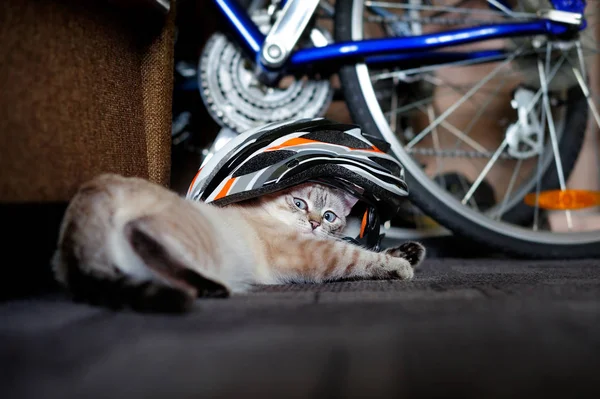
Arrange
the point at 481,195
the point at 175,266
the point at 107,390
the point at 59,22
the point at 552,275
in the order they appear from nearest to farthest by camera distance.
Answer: the point at 107,390 < the point at 175,266 < the point at 59,22 < the point at 552,275 < the point at 481,195

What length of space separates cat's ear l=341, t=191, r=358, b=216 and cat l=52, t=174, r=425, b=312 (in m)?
0.22

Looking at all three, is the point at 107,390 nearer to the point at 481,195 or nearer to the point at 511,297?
the point at 511,297

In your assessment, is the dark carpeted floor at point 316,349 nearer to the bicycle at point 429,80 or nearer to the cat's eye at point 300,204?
the cat's eye at point 300,204

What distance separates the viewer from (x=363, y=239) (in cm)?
113

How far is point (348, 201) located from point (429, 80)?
2.47 feet

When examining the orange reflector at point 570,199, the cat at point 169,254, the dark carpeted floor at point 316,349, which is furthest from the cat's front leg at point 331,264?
the orange reflector at point 570,199

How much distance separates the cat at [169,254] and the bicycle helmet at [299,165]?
0.29 feet

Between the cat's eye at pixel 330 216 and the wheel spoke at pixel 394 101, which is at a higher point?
the wheel spoke at pixel 394 101

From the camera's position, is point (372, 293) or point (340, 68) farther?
point (340, 68)

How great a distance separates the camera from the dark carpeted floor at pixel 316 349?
0.36 meters


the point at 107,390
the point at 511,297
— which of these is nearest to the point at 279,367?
the point at 107,390

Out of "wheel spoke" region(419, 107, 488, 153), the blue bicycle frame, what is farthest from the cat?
"wheel spoke" region(419, 107, 488, 153)

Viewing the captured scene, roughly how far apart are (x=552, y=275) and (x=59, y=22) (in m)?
1.13

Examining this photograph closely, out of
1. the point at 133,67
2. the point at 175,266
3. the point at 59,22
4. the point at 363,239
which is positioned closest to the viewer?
the point at 175,266
